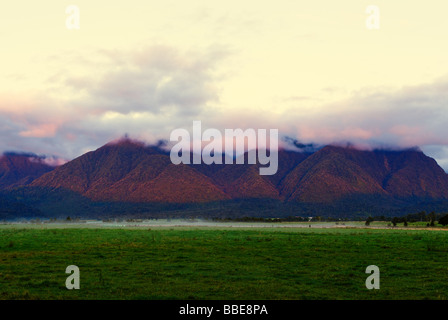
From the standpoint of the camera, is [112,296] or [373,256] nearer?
[112,296]

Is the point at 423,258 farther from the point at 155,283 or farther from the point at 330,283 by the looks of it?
the point at 155,283

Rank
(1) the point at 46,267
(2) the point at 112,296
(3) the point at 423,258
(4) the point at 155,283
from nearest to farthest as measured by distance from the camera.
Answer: (2) the point at 112,296 → (4) the point at 155,283 → (1) the point at 46,267 → (3) the point at 423,258

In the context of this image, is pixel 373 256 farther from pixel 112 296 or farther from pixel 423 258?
pixel 112 296
